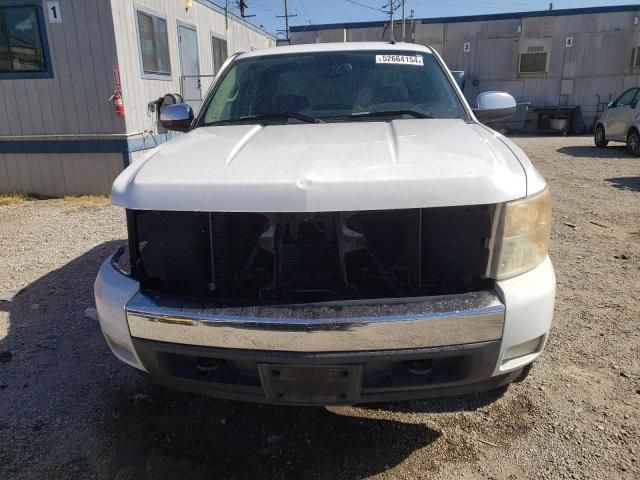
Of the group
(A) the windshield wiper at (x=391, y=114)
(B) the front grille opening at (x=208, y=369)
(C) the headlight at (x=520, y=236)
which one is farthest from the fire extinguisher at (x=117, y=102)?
(C) the headlight at (x=520, y=236)

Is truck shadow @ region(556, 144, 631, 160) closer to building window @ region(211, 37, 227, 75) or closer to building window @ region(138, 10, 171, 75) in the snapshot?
building window @ region(211, 37, 227, 75)

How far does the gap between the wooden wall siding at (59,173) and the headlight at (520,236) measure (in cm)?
702

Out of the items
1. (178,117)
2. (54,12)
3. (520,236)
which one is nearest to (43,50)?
(54,12)

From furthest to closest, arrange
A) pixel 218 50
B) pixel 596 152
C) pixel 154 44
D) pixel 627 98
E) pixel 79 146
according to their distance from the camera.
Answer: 1. pixel 596 152
2. pixel 627 98
3. pixel 218 50
4. pixel 154 44
5. pixel 79 146

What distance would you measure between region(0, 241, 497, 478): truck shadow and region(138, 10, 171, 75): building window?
6.27 meters

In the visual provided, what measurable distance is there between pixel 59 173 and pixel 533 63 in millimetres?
19501

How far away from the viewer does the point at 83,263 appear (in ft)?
15.9

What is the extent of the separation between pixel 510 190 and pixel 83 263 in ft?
13.9

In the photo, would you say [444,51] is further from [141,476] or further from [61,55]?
[141,476]

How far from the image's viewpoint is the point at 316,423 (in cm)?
251

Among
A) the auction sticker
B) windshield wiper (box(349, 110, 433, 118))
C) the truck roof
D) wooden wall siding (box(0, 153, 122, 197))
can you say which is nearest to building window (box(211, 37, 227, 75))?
wooden wall siding (box(0, 153, 122, 197))

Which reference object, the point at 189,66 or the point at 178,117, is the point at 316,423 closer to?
the point at 178,117

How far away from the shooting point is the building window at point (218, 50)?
1134cm

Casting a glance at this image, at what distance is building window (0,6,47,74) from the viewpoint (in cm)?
735
